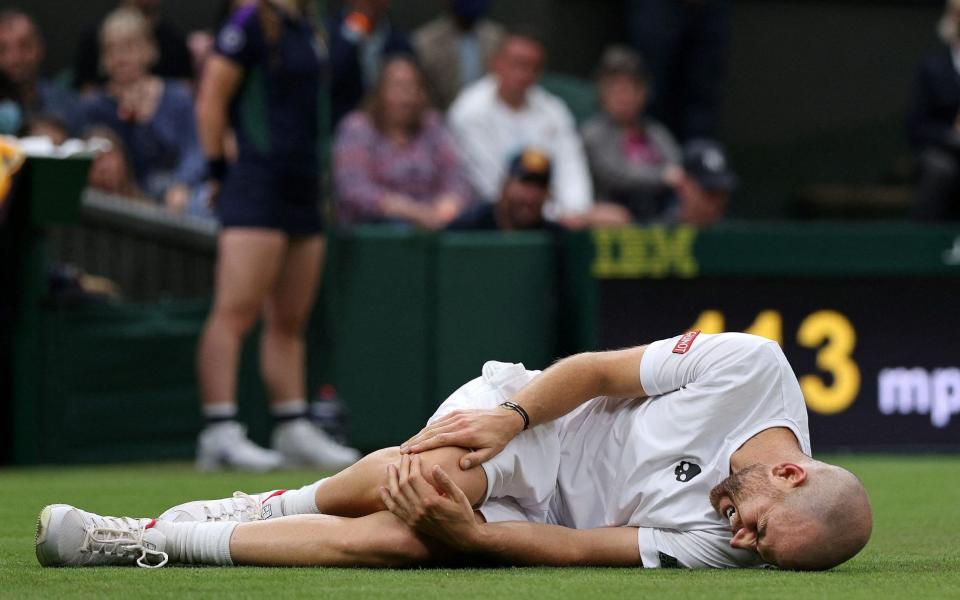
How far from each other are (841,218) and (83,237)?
5.78m

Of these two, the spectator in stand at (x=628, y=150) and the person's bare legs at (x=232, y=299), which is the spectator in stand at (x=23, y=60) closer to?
the person's bare legs at (x=232, y=299)

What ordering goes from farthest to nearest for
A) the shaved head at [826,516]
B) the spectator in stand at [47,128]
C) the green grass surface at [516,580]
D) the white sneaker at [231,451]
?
the spectator in stand at [47,128] → the white sneaker at [231,451] → the shaved head at [826,516] → the green grass surface at [516,580]

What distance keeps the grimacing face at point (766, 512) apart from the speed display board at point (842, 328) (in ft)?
16.6

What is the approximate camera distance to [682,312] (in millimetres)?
9094

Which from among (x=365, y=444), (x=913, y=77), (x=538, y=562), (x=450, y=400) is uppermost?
(x=913, y=77)

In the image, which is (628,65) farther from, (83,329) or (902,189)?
(83,329)

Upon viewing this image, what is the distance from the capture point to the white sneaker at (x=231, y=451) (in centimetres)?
766

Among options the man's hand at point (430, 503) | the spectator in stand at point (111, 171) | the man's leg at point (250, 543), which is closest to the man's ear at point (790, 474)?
the man's hand at point (430, 503)

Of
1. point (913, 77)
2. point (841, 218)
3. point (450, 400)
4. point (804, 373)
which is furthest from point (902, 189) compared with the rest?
point (450, 400)

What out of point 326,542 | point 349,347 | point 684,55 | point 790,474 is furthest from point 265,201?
Answer: point 684,55

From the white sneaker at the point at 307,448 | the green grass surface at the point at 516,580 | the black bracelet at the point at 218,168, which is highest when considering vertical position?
the black bracelet at the point at 218,168

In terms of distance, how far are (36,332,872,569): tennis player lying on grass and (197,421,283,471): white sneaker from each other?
332cm

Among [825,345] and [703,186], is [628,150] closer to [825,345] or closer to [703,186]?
[703,186]

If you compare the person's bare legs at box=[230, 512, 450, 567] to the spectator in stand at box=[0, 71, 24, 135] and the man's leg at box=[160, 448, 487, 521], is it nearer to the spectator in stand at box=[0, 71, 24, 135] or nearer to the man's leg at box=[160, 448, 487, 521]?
the man's leg at box=[160, 448, 487, 521]
